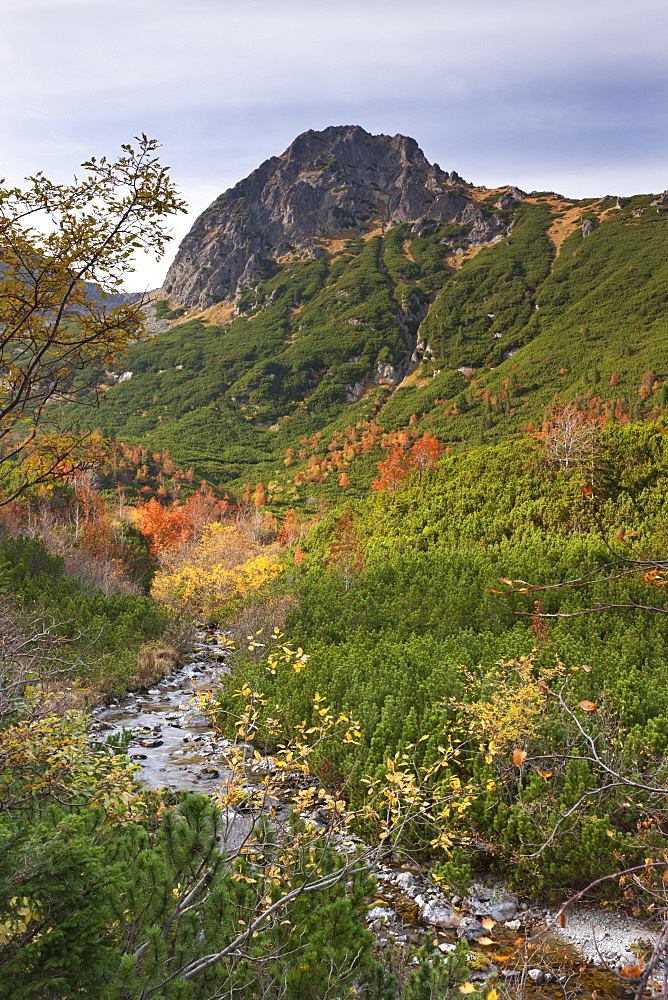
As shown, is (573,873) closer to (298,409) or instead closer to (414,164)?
(298,409)

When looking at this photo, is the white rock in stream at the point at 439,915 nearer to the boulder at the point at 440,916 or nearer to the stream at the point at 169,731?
the boulder at the point at 440,916

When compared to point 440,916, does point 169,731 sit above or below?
below

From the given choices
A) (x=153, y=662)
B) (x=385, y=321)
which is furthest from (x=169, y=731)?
(x=385, y=321)

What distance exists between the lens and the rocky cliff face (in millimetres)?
148375

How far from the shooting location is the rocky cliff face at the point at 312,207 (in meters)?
148

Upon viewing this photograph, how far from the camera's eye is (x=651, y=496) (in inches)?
598

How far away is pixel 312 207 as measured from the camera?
529 feet

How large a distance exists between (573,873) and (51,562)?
48.4 ft

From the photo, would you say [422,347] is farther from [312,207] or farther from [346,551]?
[346,551]

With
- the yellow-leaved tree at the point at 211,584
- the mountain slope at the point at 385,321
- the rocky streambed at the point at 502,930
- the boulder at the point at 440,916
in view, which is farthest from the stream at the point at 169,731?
the mountain slope at the point at 385,321

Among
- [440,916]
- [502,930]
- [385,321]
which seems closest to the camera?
[502,930]

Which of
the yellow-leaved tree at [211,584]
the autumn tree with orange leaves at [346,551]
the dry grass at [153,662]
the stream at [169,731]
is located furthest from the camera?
the yellow-leaved tree at [211,584]

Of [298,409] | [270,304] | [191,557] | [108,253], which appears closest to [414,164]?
[270,304]

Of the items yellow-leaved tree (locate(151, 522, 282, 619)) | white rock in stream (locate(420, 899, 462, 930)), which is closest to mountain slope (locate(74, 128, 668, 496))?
yellow-leaved tree (locate(151, 522, 282, 619))
